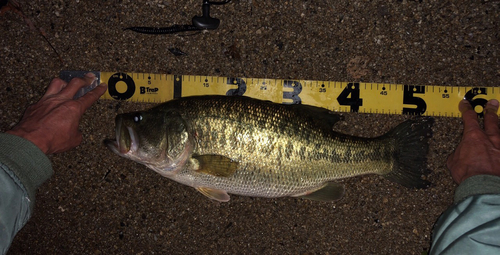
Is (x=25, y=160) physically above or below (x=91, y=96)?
below

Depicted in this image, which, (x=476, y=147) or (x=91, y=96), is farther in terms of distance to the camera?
(x=91, y=96)

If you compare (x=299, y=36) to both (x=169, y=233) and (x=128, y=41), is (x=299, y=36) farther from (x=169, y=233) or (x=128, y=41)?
(x=169, y=233)

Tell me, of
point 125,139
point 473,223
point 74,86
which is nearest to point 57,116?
point 74,86

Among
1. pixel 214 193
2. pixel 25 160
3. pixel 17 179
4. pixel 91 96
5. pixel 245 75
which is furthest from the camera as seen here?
pixel 245 75

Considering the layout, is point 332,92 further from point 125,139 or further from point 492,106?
point 125,139

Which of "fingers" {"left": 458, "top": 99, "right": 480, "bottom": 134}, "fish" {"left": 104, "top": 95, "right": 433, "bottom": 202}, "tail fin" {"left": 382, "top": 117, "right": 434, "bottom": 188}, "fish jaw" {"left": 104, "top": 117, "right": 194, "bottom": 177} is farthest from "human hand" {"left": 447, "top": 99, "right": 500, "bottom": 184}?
"fish jaw" {"left": 104, "top": 117, "right": 194, "bottom": 177}

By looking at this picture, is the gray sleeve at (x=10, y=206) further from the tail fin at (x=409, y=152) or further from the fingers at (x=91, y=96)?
the tail fin at (x=409, y=152)

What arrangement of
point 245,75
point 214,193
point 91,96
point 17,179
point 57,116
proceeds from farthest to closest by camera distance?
point 245,75 < point 91,96 < point 57,116 < point 214,193 < point 17,179
